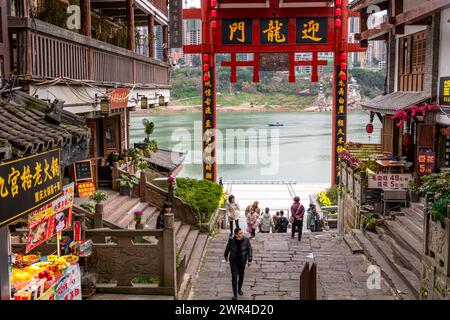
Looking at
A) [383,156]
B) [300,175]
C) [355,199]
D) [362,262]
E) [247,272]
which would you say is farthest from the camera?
[300,175]

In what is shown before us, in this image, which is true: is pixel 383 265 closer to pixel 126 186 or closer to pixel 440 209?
pixel 440 209

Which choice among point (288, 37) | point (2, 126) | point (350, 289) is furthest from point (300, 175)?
point (2, 126)

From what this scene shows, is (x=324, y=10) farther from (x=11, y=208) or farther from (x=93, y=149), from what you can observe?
(x=11, y=208)

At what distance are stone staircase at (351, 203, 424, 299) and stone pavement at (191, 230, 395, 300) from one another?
12.1 inches

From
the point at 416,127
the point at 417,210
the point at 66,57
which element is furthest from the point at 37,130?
the point at 416,127

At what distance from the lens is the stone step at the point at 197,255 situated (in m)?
12.5

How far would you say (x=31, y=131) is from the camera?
266 inches

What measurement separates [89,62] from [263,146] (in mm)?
50010

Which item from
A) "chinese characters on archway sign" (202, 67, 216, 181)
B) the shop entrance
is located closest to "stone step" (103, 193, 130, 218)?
the shop entrance

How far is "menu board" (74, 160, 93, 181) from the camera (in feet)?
50.1

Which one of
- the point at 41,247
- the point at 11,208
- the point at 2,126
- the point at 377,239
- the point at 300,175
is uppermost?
the point at 2,126

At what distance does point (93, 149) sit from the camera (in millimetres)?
18328

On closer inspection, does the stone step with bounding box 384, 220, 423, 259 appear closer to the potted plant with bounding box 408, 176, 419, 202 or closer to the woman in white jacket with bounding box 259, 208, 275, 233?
the potted plant with bounding box 408, 176, 419, 202

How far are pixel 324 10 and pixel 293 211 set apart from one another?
420 inches
